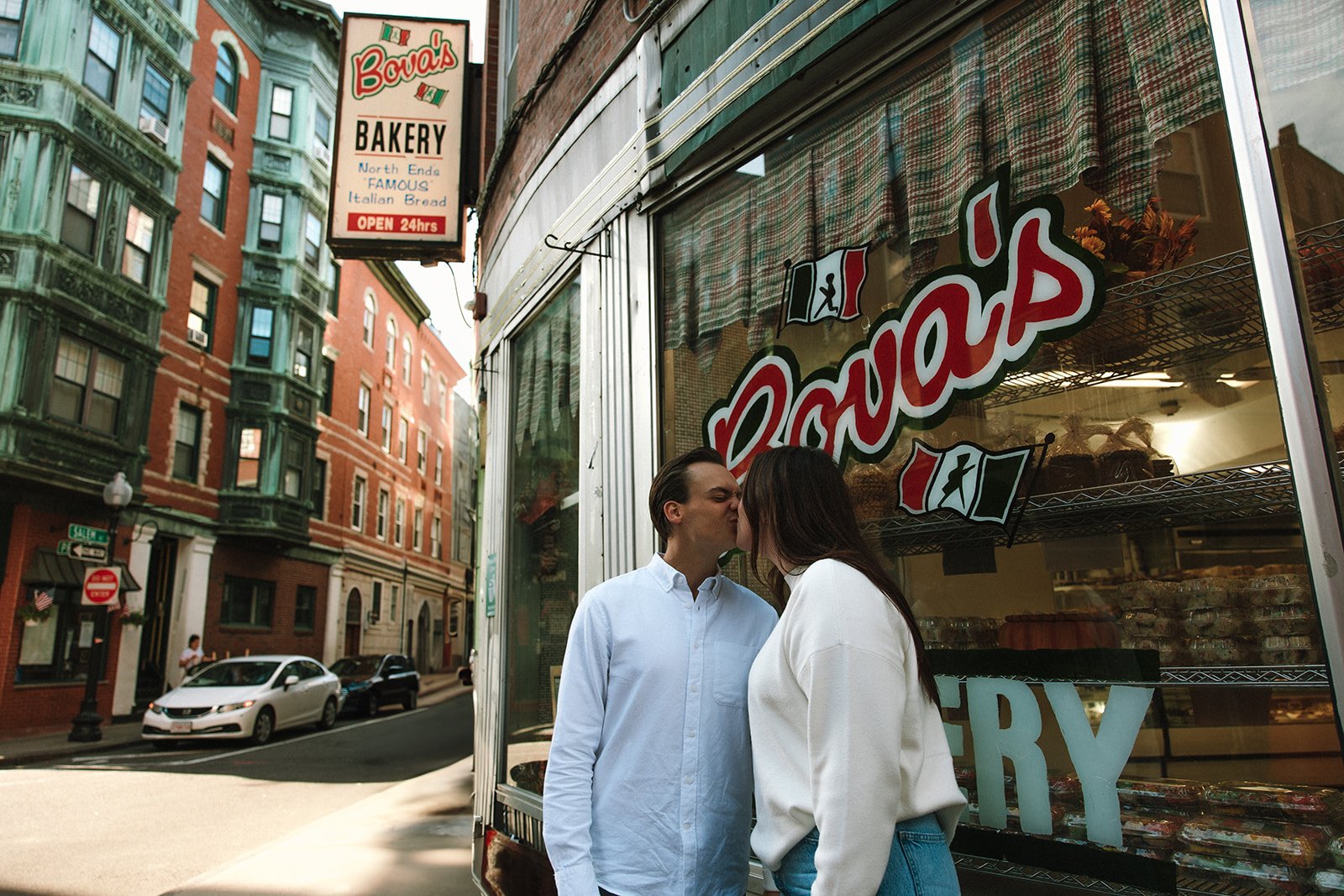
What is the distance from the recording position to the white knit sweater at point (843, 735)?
1556 millimetres

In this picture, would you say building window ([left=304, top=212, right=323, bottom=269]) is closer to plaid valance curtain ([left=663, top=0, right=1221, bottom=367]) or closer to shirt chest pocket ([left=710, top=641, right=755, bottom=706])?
plaid valance curtain ([left=663, top=0, right=1221, bottom=367])

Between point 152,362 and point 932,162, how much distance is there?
20.8m

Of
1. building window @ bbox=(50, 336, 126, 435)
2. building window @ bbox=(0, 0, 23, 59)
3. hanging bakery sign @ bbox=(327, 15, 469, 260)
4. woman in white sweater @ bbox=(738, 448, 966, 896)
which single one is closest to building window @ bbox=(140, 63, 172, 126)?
building window @ bbox=(0, 0, 23, 59)

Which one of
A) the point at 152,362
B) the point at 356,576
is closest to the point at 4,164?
the point at 152,362

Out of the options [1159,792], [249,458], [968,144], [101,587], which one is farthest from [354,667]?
[1159,792]

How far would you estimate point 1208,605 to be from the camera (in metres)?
2.41

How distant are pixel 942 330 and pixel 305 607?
27564mm

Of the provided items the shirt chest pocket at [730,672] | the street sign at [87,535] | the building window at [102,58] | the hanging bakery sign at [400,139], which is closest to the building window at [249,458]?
the street sign at [87,535]

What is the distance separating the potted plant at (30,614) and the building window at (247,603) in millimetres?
6410

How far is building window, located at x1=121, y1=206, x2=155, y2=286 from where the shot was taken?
1912 centimetres

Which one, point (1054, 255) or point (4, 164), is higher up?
point (4, 164)

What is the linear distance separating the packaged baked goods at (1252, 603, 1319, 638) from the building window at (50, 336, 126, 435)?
65.0 feet

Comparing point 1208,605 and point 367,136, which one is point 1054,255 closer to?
point 1208,605

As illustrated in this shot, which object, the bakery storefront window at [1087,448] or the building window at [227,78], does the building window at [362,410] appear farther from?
the bakery storefront window at [1087,448]
